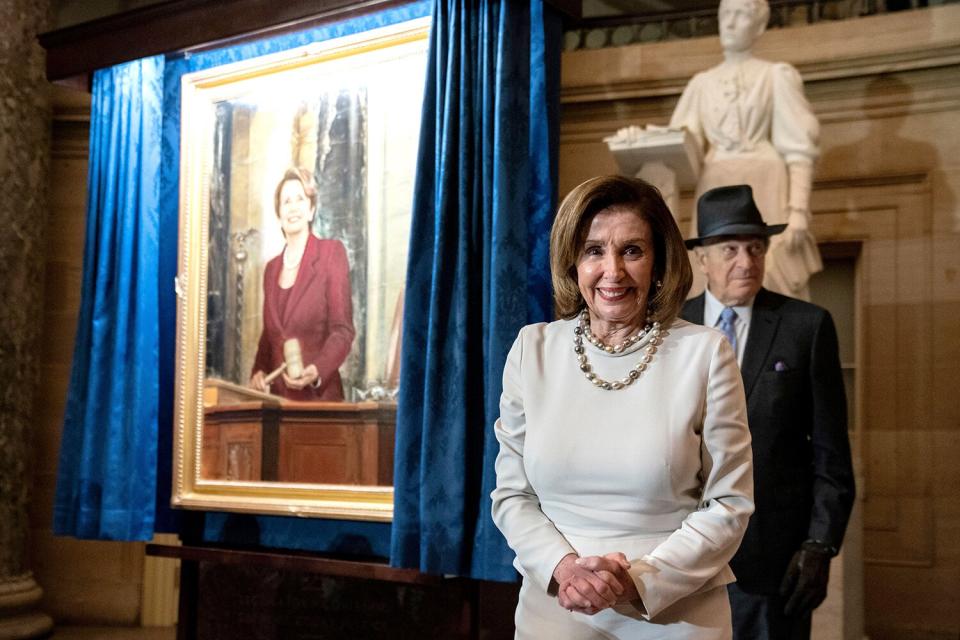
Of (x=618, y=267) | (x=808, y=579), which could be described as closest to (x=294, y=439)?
(x=808, y=579)

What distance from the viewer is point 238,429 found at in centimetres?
418

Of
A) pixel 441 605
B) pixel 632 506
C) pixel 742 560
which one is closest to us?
pixel 632 506

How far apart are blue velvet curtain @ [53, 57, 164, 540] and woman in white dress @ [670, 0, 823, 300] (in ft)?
7.92

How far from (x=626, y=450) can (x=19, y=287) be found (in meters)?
4.75

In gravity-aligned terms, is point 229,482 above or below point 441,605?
above

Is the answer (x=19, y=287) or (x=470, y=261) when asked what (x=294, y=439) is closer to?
(x=470, y=261)

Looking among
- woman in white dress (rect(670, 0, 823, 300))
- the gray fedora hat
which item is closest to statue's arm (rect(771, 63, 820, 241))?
woman in white dress (rect(670, 0, 823, 300))

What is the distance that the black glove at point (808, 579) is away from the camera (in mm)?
2625

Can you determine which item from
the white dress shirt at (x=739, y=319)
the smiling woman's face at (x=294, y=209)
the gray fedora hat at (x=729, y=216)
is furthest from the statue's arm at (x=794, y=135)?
the smiling woman's face at (x=294, y=209)

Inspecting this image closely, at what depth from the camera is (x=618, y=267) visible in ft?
6.15

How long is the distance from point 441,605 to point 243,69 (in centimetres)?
234

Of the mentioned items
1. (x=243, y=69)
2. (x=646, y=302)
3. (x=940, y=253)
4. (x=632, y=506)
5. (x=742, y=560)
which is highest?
(x=243, y=69)

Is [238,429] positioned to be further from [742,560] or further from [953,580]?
[953,580]

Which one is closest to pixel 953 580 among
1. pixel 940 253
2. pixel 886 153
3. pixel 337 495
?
pixel 940 253
